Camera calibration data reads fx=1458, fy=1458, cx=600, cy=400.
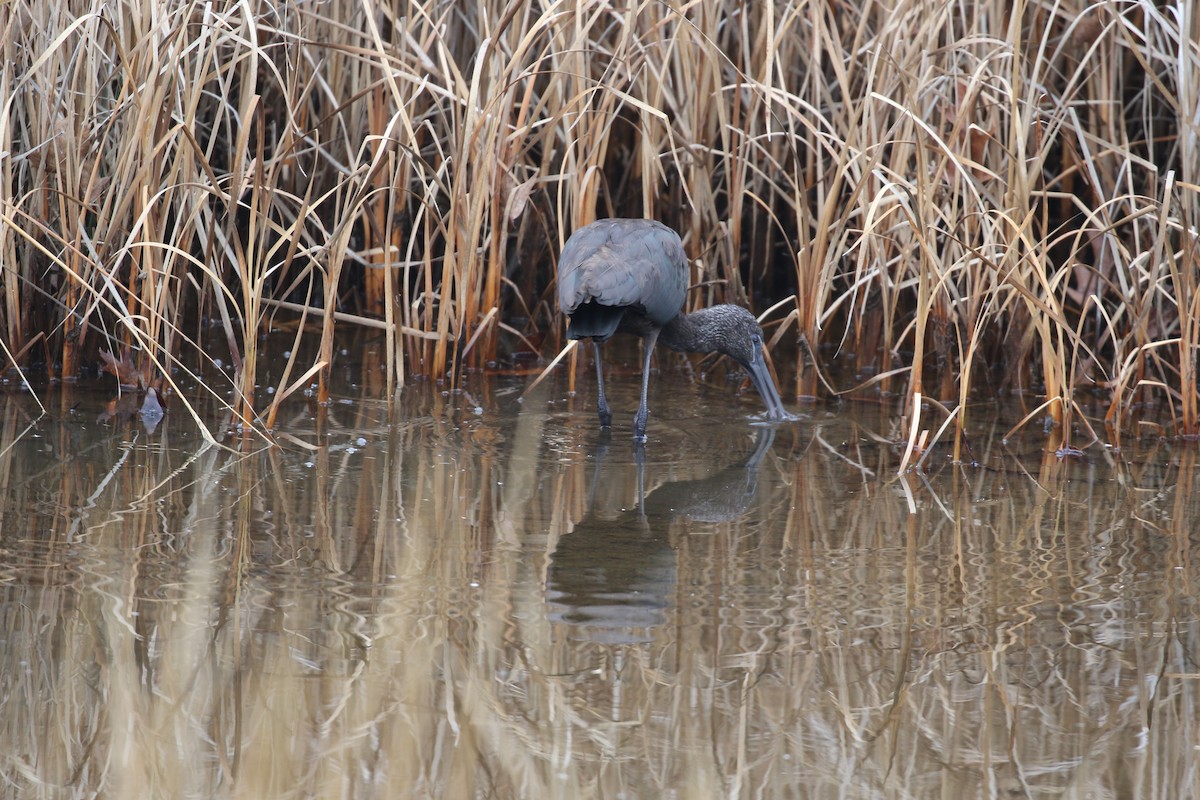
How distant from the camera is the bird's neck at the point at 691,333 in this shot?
5344mm

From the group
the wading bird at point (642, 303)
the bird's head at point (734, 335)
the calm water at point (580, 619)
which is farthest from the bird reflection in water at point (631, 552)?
the bird's head at point (734, 335)

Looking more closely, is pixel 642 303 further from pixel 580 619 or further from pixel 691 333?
pixel 580 619

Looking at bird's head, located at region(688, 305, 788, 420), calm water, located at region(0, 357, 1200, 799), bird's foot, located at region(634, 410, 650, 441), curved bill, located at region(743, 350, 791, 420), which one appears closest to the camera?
calm water, located at region(0, 357, 1200, 799)

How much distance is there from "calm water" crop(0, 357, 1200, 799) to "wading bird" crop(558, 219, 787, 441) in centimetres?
44

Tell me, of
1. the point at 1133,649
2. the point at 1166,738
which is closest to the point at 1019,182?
the point at 1133,649

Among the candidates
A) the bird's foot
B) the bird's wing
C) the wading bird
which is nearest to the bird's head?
the wading bird

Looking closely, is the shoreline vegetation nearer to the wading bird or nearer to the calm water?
the wading bird

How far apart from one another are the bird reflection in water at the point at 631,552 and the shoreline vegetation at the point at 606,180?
2.30ft

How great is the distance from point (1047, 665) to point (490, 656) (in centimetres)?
112

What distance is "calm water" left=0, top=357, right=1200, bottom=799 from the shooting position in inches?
99.8

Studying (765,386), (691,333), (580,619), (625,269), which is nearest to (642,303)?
(625,269)

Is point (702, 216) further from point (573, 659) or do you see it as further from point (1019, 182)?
point (573, 659)

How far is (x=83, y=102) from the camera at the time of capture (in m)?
4.76

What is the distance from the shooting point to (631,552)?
Answer: 365 cm
